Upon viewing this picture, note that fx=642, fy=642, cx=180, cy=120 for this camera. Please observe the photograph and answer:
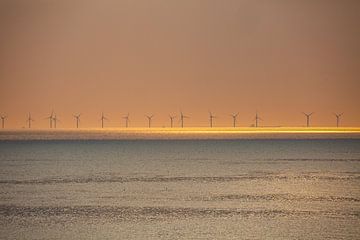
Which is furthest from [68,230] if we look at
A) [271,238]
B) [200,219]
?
[271,238]

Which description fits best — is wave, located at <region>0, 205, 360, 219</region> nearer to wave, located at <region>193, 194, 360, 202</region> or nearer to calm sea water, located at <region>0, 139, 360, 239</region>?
calm sea water, located at <region>0, 139, 360, 239</region>

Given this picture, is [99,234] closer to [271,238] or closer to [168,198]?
[271,238]

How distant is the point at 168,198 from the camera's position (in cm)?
4972

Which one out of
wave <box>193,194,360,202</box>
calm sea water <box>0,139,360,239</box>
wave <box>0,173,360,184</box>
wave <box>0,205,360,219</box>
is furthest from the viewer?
wave <box>0,173,360,184</box>

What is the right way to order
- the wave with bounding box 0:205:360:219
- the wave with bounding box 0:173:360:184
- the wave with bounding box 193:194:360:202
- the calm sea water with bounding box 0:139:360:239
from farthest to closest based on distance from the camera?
1. the wave with bounding box 0:173:360:184
2. the wave with bounding box 193:194:360:202
3. the wave with bounding box 0:205:360:219
4. the calm sea water with bounding box 0:139:360:239

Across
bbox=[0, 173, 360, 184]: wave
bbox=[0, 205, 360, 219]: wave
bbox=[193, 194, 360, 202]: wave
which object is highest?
bbox=[0, 205, 360, 219]: wave

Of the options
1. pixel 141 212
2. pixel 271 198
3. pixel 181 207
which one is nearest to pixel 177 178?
pixel 271 198

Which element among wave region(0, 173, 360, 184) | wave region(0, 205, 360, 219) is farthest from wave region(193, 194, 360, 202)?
wave region(0, 173, 360, 184)

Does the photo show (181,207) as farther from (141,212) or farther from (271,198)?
(271,198)

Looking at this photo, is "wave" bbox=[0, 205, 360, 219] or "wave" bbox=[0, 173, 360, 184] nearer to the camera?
"wave" bbox=[0, 205, 360, 219]

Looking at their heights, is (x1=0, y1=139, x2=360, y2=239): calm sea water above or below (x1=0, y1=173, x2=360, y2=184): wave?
above

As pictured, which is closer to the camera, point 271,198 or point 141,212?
point 141,212

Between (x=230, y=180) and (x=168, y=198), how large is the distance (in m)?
18.0

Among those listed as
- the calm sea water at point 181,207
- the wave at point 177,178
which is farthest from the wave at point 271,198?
the wave at point 177,178
